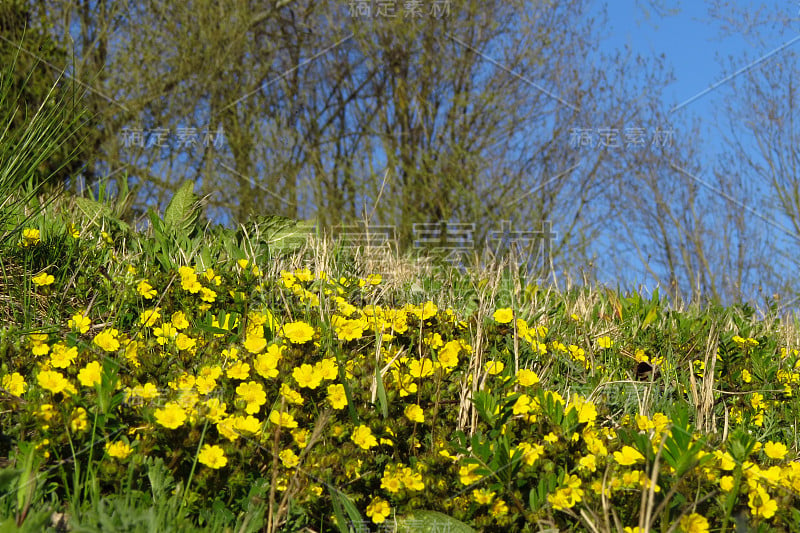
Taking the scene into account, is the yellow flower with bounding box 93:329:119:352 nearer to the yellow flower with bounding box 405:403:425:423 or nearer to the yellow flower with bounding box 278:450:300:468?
the yellow flower with bounding box 278:450:300:468

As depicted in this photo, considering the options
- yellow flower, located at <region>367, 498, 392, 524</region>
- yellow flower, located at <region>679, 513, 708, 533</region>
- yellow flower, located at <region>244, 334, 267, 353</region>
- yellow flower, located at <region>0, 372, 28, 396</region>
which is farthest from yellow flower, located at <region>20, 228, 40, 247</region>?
yellow flower, located at <region>679, 513, 708, 533</region>

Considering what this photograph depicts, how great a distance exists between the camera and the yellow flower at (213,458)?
1.45 metres

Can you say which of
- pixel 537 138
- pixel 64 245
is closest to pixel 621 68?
pixel 537 138

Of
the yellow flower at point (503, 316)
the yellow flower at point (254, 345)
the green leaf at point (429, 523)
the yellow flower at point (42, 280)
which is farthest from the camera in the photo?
the yellow flower at point (42, 280)

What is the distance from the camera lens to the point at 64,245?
292cm

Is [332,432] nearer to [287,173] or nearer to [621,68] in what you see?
[287,173]

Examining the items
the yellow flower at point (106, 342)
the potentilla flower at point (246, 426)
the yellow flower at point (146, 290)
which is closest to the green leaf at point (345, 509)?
the potentilla flower at point (246, 426)

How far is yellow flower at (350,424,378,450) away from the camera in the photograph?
161 cm

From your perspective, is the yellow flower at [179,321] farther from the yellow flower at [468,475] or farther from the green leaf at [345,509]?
the yellow flower at [468,475]

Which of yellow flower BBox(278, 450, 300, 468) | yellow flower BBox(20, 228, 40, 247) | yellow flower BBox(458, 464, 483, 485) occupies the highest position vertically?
yellow flower BBox(20, 228, 40, 247)

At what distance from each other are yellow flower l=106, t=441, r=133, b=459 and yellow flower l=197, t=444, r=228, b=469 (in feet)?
0.53

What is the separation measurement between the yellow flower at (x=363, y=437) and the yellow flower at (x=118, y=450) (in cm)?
51

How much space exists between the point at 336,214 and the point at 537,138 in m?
2.43

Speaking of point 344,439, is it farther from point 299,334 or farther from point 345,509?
point 299,334
